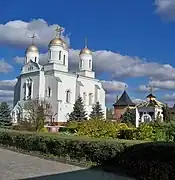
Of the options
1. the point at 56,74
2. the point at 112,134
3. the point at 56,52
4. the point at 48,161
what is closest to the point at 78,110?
the point at 56,74

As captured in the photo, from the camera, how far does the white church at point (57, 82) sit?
5875cm

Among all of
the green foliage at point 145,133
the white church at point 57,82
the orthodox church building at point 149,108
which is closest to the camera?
the green foliage at point 145,133

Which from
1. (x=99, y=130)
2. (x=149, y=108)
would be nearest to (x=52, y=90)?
(x=149, y=108)

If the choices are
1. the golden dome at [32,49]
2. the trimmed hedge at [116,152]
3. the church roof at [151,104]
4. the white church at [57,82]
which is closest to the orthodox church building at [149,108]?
the church roof at [151,104]

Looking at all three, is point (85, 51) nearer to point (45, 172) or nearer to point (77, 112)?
point (77, 112)

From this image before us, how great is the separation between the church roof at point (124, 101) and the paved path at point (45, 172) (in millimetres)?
60836

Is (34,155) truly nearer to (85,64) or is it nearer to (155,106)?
(155,106)

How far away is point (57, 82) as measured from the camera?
58.6 m

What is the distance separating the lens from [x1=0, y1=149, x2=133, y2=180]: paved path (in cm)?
919

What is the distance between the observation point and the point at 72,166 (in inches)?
454

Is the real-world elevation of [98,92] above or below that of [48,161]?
above

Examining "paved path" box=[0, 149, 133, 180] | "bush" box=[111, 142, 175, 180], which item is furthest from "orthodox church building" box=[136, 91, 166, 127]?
"bush" box=[111, 142, 175, 180]

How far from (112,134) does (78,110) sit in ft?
129

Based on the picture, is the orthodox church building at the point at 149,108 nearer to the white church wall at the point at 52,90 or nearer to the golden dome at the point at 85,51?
the white church wall at the point at 52,90
